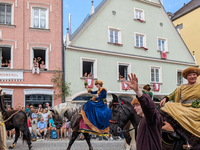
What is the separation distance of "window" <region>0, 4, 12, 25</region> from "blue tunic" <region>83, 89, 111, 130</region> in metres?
11.5

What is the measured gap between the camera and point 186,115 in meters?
4.60

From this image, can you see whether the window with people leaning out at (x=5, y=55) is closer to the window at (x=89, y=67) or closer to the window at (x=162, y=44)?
the window at (x=89, y=67)

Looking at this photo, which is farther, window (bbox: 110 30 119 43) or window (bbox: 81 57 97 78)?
window (bbox: 110 30 119 43)

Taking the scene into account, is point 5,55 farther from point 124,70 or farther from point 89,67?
point 124,70

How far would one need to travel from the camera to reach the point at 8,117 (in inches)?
379

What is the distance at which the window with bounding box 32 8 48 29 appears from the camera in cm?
1736

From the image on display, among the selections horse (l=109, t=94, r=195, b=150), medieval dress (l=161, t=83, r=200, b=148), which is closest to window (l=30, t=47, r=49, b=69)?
horse (l=109, t=94, r=195, b=150)

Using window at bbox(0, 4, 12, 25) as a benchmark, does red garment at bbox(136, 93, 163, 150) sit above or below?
below

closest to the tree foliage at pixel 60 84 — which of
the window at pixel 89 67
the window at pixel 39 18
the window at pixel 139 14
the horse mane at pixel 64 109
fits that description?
the window at pixel 89 67

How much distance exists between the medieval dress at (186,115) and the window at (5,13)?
14980 millimetres

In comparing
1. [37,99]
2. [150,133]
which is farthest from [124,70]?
[150,133]

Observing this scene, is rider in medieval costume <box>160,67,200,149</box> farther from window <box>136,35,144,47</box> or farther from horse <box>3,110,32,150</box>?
window <box>136,35,144,47</box>

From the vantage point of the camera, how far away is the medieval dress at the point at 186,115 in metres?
4.47

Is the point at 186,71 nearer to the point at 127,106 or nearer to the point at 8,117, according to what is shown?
the point at 127,106
